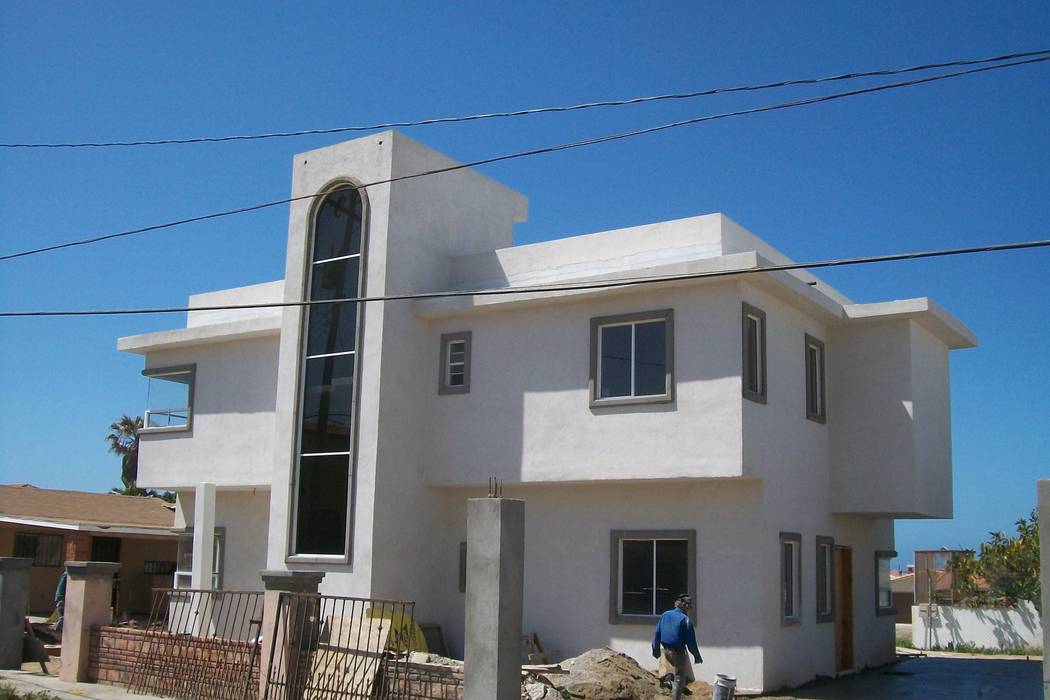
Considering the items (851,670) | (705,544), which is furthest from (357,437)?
(851,670)

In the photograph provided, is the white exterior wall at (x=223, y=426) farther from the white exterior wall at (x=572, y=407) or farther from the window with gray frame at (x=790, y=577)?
the window with gray frame at (x=790, y=577)

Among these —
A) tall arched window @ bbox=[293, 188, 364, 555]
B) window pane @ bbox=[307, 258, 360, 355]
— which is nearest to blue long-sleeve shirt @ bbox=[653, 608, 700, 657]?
tall arched window @ bbox=[293, 188, 364, 555]

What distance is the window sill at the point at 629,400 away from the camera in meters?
17.5

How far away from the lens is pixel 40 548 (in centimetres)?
3281

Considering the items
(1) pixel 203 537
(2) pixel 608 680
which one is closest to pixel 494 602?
(2) pixel 608 680

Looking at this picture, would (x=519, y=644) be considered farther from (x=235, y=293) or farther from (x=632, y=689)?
(x=235, y=293)

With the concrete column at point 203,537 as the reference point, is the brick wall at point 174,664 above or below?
below

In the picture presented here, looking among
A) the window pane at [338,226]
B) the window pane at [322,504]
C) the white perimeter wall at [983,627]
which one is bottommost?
the white perimeter wall at [983,627]

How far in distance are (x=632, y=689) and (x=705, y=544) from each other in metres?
3.08

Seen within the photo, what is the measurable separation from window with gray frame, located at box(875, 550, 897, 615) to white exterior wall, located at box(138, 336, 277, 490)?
39.9 feet

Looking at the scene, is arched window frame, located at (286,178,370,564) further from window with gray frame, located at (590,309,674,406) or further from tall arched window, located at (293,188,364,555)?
window with gray frame, located at (590,309,674,406)

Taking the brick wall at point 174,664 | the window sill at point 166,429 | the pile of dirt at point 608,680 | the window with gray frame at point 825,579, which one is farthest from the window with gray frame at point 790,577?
the window sill at point 166,429

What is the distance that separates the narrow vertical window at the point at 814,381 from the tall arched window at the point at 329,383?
795cm

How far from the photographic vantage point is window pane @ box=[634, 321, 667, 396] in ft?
58.2
